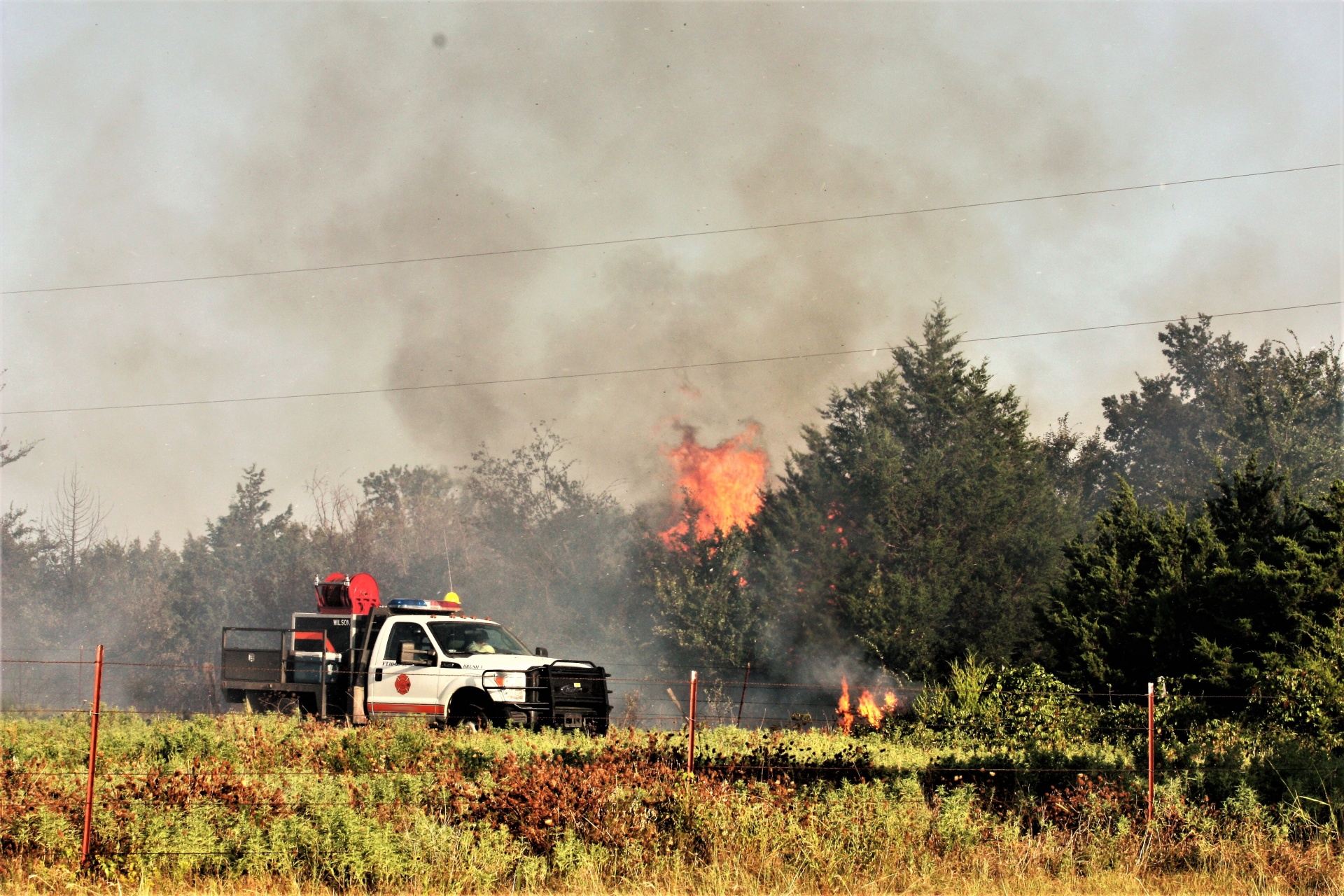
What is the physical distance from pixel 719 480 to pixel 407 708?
24.8 meters

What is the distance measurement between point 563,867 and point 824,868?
6.04 feet

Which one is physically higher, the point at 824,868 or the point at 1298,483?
the point at 1298,483

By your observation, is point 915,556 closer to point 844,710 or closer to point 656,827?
point 844,710

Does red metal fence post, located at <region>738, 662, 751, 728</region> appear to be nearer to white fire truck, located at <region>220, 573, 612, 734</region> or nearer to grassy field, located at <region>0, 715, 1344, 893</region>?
white fire truck, located at <region>220, 573, 612, 734</region>

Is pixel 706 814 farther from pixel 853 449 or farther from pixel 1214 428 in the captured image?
pixel 1214 428

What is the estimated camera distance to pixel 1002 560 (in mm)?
34688

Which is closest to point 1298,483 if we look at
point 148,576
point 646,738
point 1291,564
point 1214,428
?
point 1214,428

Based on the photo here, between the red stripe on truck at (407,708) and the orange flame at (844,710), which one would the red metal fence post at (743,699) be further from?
the red stripe on truck at (407,708)

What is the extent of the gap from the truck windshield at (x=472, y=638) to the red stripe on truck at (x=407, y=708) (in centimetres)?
77

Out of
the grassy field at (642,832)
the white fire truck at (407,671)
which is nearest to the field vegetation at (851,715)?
the grassy field at (642,832)

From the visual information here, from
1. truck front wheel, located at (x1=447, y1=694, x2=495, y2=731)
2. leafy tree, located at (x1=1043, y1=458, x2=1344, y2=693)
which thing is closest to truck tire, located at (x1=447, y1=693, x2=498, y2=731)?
truck front wheel, located at (x1=447, y1=694, x2=495, y2=731)

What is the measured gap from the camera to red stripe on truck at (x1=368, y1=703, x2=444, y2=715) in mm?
15703

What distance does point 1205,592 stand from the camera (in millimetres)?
19406

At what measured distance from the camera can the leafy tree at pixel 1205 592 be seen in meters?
16.5
